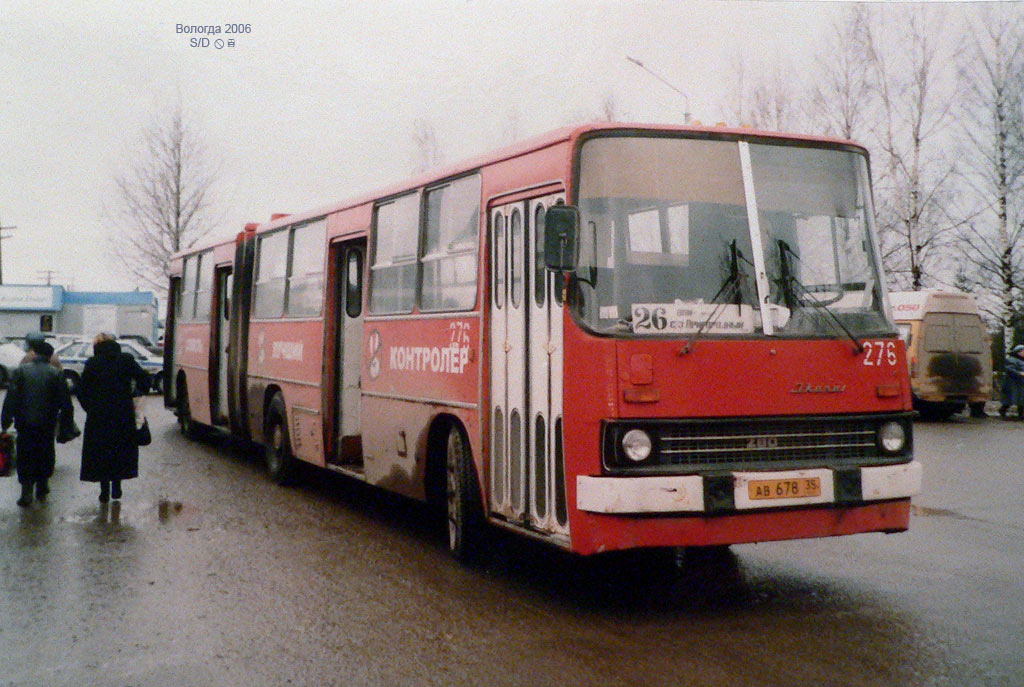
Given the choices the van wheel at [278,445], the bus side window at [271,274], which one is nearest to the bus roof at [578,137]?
the bus side window at [271,274]

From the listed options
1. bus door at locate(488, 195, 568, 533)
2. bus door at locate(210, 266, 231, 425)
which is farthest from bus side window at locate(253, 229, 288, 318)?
bus door at locate(488, 195, 568, 533)

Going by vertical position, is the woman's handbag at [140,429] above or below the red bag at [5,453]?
above

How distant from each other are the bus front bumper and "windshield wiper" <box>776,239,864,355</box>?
80 centimetres

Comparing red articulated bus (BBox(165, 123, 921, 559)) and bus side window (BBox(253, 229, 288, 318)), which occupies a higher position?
bus side window (BBox(253, 229, 288, 318))

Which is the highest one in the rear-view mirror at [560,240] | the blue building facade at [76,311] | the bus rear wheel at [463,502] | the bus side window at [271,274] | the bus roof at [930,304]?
the blue building facade at [76,311]

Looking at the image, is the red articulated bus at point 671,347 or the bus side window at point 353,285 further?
the bus side window at point 353,285

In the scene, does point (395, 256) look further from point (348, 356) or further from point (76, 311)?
point (76, 311)

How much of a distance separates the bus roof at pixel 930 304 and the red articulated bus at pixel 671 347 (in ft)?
59.6

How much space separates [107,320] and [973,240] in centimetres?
3777

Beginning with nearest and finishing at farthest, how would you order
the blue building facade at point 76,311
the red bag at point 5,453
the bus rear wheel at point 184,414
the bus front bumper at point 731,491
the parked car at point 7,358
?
the bus front bumper at point 731,491, the red bag at point 5,453, the bus rear wheel at point 184,414, the parked car at point 7,358, the blue building facade at point 76,311

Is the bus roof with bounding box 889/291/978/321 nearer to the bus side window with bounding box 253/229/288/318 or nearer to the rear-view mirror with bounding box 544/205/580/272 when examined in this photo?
the bus side window with bounding box 253/229/288/318

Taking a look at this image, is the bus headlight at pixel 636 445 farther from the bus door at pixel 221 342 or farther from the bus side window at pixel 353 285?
the bus door at pixel 221 342

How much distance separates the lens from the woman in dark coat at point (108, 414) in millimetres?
11031

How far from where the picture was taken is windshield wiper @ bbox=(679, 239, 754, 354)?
648cm
